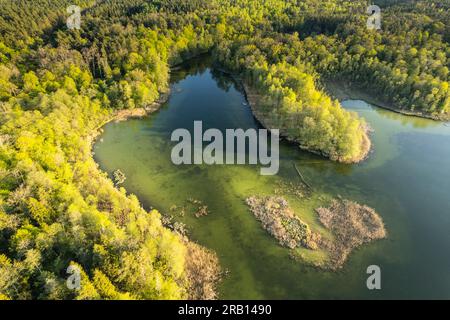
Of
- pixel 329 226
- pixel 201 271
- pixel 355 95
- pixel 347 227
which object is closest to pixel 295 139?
pixel 329 226

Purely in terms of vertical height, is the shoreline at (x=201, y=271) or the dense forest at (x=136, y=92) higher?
the dense forest at (x=136, y=92)

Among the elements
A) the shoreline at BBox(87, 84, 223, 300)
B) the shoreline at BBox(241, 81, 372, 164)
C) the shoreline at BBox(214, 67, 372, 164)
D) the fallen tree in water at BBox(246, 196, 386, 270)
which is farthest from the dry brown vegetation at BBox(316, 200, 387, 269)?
the shoreline at BBox(87, 84, 223, 300)

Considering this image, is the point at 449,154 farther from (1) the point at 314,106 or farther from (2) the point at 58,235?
(2) the point at 58,235

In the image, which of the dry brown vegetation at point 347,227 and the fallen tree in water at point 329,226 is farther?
the fallen tree in water at point 329,226

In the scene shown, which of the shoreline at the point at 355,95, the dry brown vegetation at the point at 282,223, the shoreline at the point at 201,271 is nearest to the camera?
the shoreline at the point at 201,271

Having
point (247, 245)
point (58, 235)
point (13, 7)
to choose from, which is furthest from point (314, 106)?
point (13, 7)

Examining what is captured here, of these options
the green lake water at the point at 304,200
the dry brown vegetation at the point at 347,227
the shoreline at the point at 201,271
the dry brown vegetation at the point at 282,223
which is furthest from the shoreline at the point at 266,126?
the shoreline at the point at 201,271

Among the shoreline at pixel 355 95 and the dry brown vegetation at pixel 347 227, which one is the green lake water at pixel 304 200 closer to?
the dry brown vegetation at pixel 347 227

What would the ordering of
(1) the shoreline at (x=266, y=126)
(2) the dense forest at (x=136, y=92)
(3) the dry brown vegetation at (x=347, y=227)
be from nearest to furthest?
(2) the dense forest at (x=136, y=92)
(3) the dry brown vegetation at (x=347, y=227)
(1) the shoreline at (x=266, y=126)
